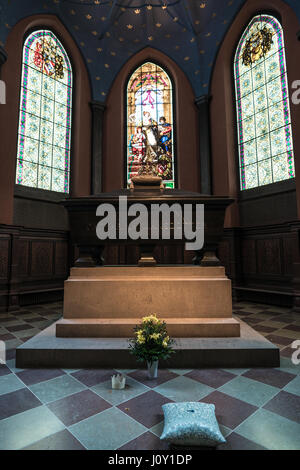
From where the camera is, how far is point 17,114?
19.0ft

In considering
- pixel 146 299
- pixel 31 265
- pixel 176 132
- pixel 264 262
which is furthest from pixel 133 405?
pixel 176 132

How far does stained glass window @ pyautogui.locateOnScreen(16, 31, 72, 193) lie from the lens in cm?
624

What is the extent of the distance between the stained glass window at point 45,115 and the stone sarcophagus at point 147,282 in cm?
390

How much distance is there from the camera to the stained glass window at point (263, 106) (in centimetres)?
591

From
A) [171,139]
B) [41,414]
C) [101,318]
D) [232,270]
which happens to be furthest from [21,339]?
[171,139]

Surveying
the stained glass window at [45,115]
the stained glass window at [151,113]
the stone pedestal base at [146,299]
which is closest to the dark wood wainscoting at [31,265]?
the stained glass window at [45,115]

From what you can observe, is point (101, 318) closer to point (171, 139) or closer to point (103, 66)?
point (171, 139)

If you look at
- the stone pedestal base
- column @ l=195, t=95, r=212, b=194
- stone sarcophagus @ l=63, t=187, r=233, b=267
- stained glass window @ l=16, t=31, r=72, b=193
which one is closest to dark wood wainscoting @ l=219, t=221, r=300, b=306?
column @ l=195, t=95, r=212, b=194

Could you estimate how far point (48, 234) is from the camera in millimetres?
6352

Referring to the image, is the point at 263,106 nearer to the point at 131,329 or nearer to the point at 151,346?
the point at 131,329

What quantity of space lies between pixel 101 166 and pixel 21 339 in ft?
17.2

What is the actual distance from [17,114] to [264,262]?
665 cm

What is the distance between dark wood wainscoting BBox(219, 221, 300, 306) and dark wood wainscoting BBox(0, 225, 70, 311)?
4.19 metres

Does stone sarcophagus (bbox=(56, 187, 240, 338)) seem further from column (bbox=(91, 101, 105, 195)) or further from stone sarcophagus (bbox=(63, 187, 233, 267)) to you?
column (bbox=(91, 101, 105, 195))
